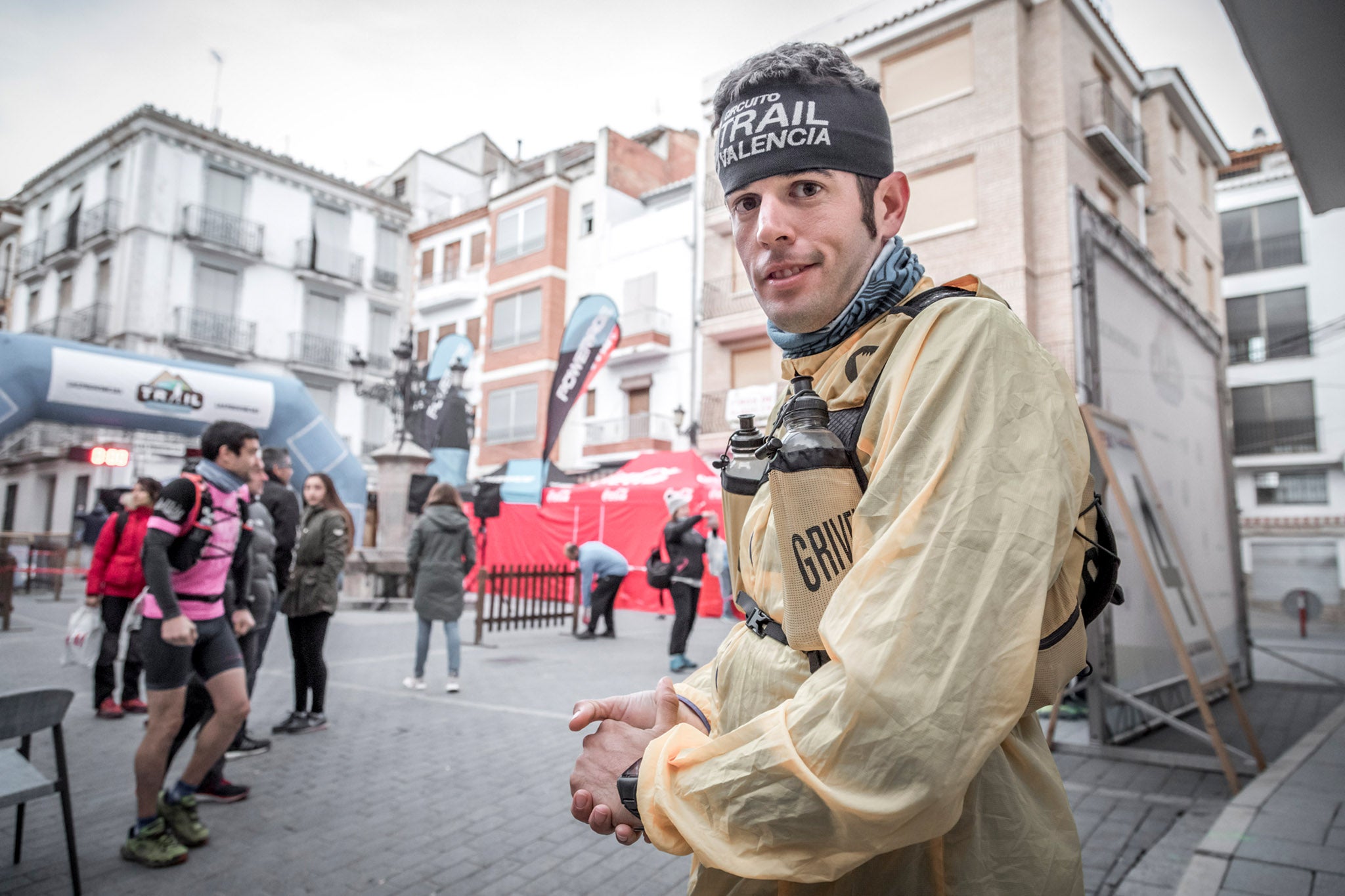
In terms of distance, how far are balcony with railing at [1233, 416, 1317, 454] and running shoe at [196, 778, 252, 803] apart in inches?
1153

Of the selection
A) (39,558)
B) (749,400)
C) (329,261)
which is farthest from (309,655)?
(329,261)

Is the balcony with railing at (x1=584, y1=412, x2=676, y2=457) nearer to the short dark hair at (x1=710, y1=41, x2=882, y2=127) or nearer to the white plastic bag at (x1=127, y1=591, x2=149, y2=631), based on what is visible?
the white plastic bag at (x1=127, y1=591, x2=149, y2=631)

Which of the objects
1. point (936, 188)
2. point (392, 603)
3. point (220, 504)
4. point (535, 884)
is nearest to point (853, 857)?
point (535, 884)

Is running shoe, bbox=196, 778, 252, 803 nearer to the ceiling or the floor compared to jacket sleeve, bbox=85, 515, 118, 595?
nearer to the floor

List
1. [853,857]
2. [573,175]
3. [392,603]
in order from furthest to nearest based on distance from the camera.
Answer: [573,175] → [392,603] → [853,857]

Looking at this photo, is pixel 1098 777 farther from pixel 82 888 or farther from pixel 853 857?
pixel 82 888

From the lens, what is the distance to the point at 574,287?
28.3m

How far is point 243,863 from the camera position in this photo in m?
3.63

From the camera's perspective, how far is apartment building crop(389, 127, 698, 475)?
80.5 ft

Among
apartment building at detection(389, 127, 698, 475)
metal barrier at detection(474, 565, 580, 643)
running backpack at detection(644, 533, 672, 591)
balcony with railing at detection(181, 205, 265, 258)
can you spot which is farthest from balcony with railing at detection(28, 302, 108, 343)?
running backpack at detection(644, 533, 672, 591)

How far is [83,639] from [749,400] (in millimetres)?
16373

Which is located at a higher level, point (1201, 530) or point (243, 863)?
point (1201, 530)

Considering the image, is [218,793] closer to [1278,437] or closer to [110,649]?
[110,649]

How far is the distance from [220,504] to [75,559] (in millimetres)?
24662
